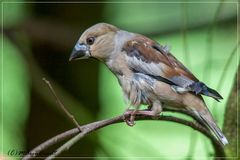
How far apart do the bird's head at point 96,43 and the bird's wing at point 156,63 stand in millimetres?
132

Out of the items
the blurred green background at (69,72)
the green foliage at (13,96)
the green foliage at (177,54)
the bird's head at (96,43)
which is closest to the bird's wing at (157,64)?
the bird's head at (96,43)

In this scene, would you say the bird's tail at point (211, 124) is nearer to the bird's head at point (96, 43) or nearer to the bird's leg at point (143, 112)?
the bird's leg at point (143, 112)

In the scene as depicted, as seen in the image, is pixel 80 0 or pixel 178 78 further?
pixel 80 0

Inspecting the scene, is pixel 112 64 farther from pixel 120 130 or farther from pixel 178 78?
pixel 120 130

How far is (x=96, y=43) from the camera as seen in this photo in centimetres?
364

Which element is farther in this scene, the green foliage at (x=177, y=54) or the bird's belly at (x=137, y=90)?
the green foliage at (x=177, y=54)

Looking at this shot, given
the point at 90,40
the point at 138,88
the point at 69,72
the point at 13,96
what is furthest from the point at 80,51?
Answer: the point at 13,96

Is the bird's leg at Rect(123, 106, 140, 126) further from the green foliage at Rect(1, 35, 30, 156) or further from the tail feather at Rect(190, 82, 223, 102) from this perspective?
the green foliage at Rect(1, 35, 30, 156)

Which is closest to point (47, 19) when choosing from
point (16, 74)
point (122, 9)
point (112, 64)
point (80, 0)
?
point (80, 0)

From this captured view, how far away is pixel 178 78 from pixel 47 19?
7.58 feet

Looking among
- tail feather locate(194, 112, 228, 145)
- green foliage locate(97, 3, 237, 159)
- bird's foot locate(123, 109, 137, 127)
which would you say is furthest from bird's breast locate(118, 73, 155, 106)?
green foliage locate(97, 3, 237, 159)

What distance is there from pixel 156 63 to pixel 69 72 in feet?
7.04

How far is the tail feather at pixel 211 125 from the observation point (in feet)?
10.5

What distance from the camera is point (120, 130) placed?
532 cm
